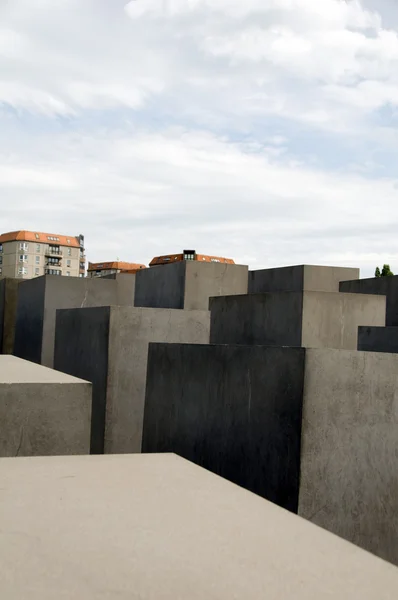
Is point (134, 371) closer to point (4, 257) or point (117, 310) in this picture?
point (117, 310)

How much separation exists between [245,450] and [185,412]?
75cm

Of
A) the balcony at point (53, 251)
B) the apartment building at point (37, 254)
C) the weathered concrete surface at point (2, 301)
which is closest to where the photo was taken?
the weathered concrete surface at point (2, 301)

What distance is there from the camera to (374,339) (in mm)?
8219

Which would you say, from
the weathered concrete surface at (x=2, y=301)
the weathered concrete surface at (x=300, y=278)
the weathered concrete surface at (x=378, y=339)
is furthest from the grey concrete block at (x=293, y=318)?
the weathered concrete surface at (x=2, y=301)

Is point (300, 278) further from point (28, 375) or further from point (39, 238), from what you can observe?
point (39, 238)

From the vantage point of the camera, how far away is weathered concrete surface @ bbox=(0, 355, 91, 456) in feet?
13.6

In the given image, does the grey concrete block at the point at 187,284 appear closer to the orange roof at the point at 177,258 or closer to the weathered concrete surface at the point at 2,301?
the weathered concrete surface at the point at 2,301

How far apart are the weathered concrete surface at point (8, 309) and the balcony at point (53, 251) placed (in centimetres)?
8647

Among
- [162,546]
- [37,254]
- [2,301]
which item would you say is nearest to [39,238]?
[37,254]

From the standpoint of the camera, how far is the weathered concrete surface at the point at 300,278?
15.0 meters

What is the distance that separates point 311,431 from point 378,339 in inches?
171

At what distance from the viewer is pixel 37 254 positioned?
3824 inches

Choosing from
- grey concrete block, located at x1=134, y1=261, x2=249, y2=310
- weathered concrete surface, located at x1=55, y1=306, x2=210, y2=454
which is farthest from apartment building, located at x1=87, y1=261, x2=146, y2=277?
weathered concrete surface, located at x1=55, y1=306, x2=210, y2=454

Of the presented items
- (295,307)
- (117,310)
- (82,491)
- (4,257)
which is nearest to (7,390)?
(82,491)
